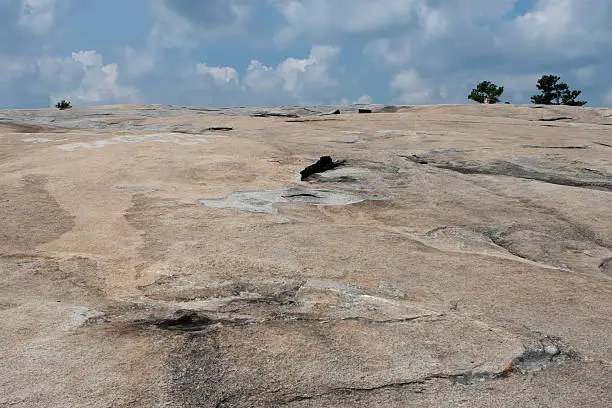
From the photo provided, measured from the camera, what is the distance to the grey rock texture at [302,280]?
14.5 ft

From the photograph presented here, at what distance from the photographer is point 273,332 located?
5.18 metres

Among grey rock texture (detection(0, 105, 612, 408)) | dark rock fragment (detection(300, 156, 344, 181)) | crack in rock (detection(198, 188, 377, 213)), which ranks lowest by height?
grey rock texture (detection(0, 105, 612, 408))

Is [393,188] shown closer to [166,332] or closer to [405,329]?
[405,329]

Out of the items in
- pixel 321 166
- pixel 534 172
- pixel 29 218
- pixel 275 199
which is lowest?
pixel 29 218

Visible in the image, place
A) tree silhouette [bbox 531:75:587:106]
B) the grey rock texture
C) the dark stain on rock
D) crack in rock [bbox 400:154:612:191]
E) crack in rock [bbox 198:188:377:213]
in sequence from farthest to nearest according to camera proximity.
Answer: tree silhouette [bbox 531:75:587:106] → crack in rock [bbox 400:154:612:191] → crack in rock [bbox 198:188:377:213] → the dark stain on rock → the grey rock texture

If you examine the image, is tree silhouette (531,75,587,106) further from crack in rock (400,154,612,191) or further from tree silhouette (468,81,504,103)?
crack in rock (400,154,612,191)

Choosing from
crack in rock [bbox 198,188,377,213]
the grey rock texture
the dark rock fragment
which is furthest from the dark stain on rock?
the dark rock fragment

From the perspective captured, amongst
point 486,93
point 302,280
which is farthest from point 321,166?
point 486,93

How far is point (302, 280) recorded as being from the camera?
648 centimetres

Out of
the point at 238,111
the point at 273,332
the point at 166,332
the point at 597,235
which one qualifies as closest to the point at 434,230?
the point at 597,235

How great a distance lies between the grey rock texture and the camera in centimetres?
442

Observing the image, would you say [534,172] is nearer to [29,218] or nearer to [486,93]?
[29,218]

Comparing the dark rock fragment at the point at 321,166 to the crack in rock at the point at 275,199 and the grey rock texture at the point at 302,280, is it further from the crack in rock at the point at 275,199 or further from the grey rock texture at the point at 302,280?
the crack in rock at the point at 275,199

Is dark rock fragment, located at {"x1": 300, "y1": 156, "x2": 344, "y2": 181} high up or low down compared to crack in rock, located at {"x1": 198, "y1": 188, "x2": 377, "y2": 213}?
up
